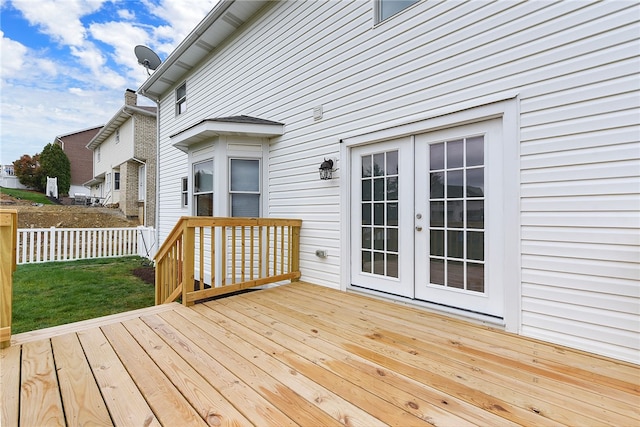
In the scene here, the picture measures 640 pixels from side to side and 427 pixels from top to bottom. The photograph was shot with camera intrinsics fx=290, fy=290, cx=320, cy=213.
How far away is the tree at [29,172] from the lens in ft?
72.8

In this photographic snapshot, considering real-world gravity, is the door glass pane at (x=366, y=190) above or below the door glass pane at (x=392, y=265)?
above

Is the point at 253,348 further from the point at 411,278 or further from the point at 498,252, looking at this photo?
the point at 498,252

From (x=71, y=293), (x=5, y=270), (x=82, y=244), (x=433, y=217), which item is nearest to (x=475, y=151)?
(x=433, y=217)

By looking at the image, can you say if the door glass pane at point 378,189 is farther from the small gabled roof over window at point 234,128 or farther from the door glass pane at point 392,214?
the small gabled roof over window at point 234,128

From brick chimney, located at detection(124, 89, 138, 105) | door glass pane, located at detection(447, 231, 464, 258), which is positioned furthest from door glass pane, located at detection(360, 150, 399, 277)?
brick chimney, located at detection(124, 89, 138, 105)

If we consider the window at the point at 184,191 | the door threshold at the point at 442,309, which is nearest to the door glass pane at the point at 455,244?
the door threshold at the point at 442,309

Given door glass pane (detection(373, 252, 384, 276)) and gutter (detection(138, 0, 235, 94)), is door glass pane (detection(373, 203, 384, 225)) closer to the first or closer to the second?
door glass pane (detection(373, 252, 384, 276))

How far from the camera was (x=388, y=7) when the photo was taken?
3566 millimetres

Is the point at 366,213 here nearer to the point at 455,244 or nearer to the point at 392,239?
the point at 392,239

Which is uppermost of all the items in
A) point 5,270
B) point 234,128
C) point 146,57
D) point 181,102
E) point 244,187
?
point 146,57

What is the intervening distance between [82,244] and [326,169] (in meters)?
8.88

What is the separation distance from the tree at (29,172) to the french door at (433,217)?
28.5 meters

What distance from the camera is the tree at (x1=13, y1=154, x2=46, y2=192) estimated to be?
22203 millimetres

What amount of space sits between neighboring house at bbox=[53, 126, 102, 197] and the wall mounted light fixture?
27.3m
